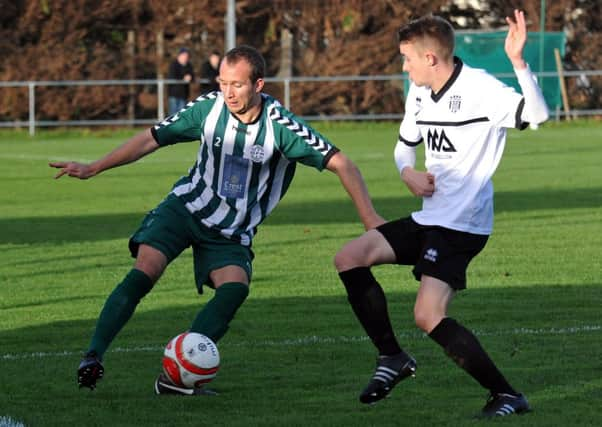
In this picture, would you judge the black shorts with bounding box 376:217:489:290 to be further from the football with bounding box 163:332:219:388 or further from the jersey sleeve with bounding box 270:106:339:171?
the football with bounding box 163:332:219:388

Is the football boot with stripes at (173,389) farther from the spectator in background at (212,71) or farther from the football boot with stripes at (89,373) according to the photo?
the spectator in background at (212,71)

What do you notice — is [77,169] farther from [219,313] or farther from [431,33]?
[431,33]

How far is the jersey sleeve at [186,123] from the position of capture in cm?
730

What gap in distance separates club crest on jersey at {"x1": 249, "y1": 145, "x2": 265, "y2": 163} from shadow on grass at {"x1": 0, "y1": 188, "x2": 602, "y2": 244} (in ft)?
23.3

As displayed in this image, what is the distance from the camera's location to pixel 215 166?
23.8ft

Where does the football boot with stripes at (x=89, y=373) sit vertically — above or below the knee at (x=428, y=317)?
below

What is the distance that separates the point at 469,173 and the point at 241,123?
126cm

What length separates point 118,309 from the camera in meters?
7.05

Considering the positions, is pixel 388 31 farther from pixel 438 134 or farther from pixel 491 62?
pixel 438 134

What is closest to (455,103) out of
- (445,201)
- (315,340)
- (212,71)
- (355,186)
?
(445,201)

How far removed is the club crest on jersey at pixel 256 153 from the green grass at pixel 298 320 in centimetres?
109

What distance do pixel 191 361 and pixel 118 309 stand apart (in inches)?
19.2

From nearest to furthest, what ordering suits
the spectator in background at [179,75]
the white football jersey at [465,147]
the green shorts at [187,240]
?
the white football jersey at [465,147], the green shorts at [187,240], the spectator in background at [179,75]

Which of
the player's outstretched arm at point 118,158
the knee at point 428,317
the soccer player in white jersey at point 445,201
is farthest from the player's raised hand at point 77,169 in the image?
the knee at point 428,317
